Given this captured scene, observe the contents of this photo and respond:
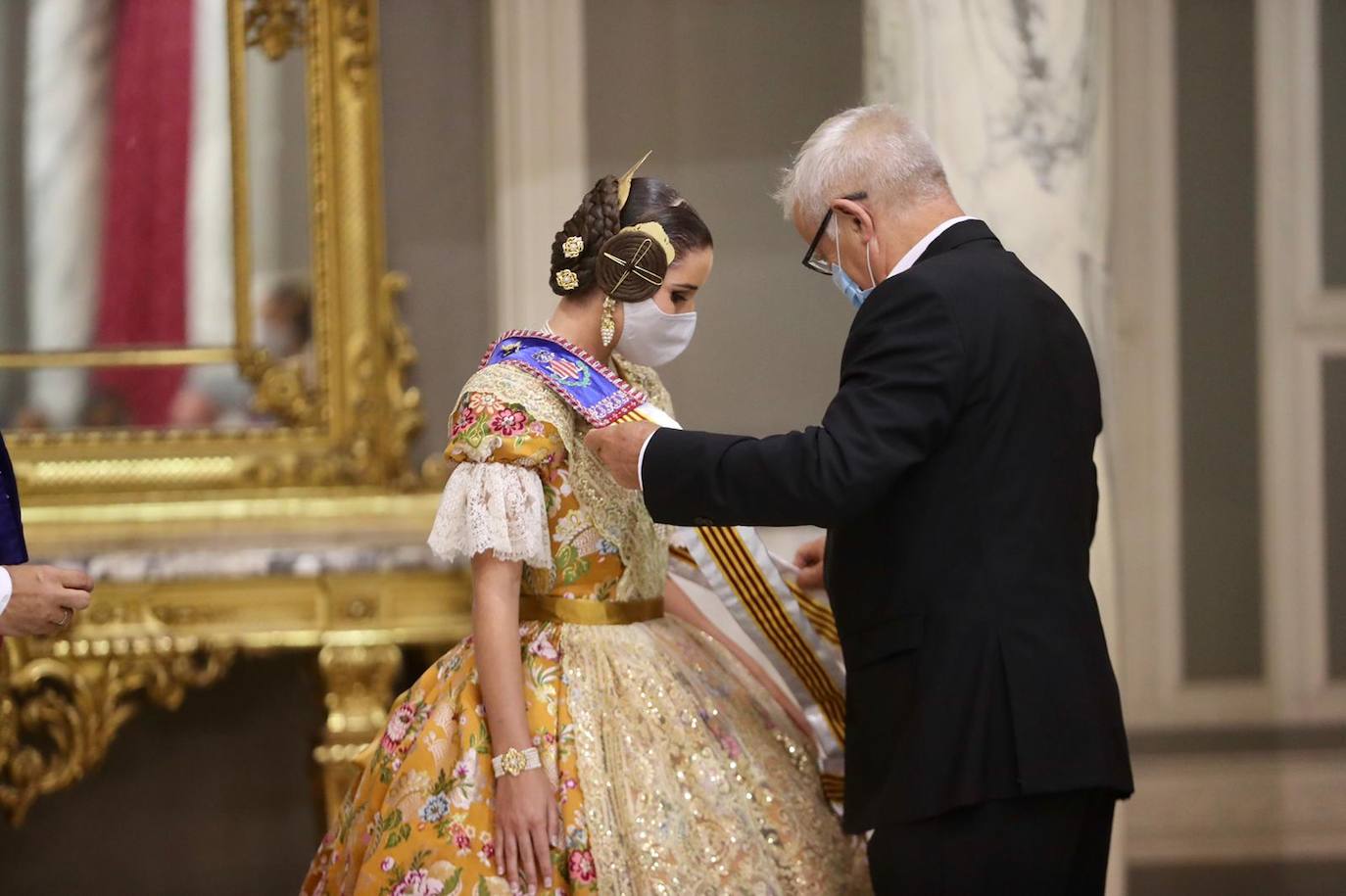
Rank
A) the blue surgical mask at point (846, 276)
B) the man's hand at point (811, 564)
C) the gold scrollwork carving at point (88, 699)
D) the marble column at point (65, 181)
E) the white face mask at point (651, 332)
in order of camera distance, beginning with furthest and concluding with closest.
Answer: the marble column at point (65, 181) < the gold scrollwork carving at point (88, 699) < the man's hand at point (811, 564) < the white face mask at point (651, 332) < the blue surgical mask at point (846, 276)

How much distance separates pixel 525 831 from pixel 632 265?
834 mm

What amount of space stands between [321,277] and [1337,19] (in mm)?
2969

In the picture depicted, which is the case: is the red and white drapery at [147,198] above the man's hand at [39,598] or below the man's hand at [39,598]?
above

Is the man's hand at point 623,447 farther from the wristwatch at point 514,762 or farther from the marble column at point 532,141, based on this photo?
the marble column at point 532,141

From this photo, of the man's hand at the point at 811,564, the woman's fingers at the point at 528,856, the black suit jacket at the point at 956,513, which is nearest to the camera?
the black suit jacket at the point at 956,513

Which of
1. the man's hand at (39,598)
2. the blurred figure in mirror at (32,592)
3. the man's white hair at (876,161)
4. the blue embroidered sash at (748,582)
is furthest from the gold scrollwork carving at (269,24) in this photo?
the man's white hair at (876,161)

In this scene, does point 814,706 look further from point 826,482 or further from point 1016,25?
point 1016,25

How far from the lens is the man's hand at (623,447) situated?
2.26 m

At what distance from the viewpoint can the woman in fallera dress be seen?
7.30 feet

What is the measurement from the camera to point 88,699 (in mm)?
3699

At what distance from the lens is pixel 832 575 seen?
231 centimetres

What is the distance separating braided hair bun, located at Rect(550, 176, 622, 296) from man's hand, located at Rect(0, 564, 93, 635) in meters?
0.83

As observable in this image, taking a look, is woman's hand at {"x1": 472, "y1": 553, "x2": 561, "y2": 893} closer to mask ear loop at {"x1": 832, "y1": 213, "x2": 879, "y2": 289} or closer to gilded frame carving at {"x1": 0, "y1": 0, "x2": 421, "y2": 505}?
mask ear loop at {"x1": 832, "y1": 213, "x2": 879, "y2": 289}

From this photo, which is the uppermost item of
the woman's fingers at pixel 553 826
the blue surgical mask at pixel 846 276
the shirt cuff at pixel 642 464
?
the blue surgical mask at pixel 846 276
